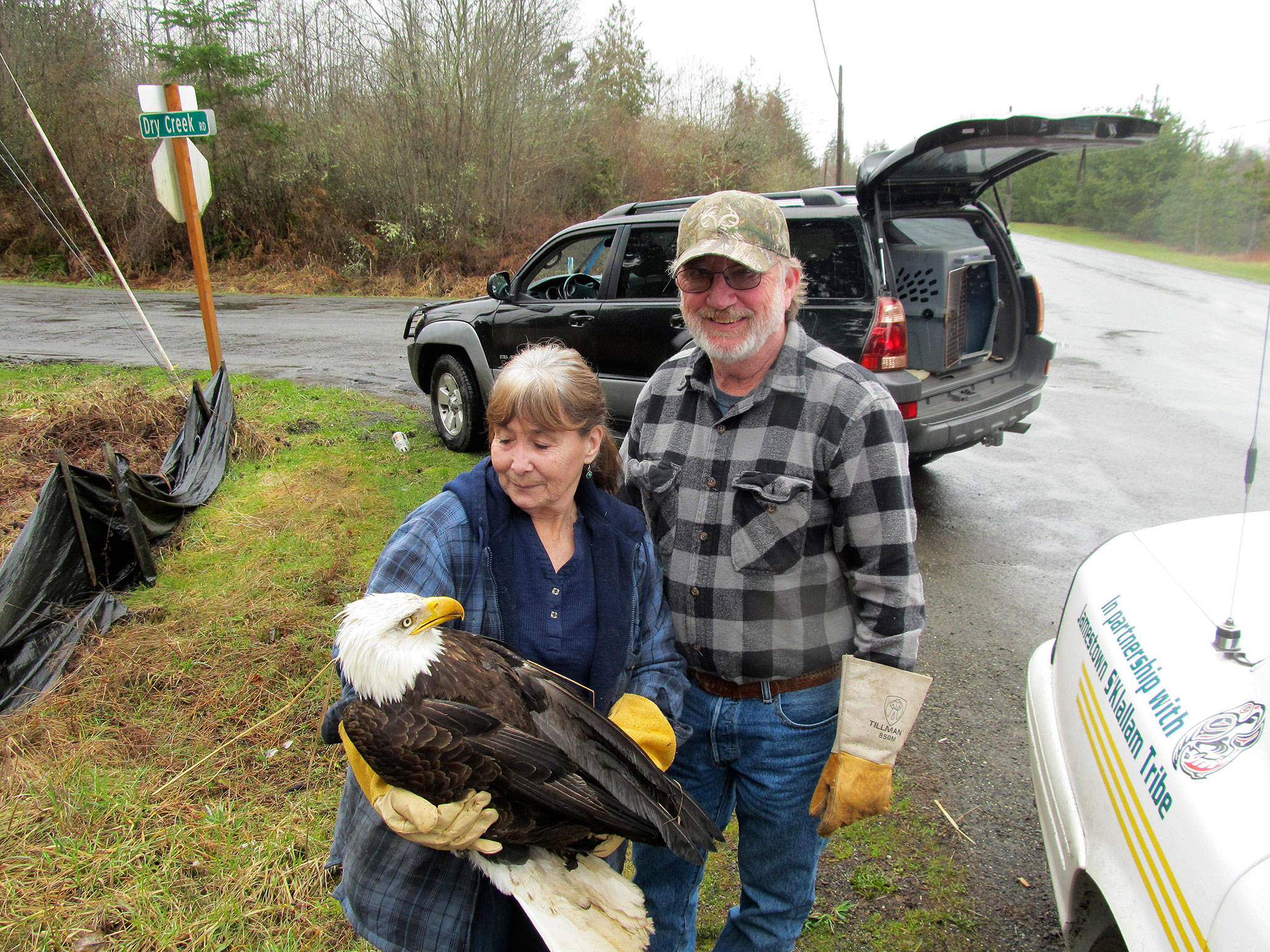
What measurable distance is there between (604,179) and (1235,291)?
2444 cm

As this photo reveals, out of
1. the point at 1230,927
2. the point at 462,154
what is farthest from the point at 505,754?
the point at 462,154

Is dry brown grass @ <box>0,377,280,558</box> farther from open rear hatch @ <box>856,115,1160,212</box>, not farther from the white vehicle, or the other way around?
the white vehicle

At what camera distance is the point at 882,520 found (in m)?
1.80

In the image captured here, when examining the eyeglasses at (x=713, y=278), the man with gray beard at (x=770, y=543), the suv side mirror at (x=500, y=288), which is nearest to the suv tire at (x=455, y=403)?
the suv side mirror at (x=500, y=288)

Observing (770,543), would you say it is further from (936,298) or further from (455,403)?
(455,403)

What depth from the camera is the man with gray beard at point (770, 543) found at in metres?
1.83

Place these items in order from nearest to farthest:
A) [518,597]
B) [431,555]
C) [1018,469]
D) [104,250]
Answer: [431,555]
[518,597]
[1018,469]
[104,250]

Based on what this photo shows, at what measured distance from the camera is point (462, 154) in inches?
862

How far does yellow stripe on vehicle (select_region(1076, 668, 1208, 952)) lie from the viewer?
4.75ft

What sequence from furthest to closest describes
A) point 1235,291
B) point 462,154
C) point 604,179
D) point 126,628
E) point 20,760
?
point 604,179
point 462,154
point 126,628
point 20,760
point 1235,291

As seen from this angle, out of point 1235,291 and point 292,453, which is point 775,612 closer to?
point 1235,291

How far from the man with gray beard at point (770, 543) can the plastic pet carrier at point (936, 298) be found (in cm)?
376

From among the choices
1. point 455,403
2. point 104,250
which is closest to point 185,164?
point 455,403

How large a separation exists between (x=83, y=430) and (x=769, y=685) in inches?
275
